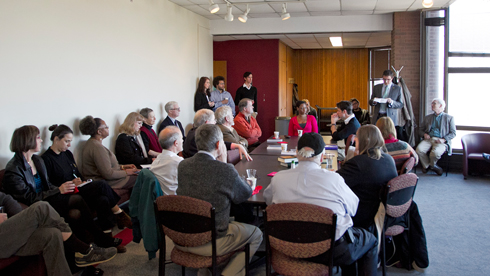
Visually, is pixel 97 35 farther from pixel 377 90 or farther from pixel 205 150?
pixel 377 90


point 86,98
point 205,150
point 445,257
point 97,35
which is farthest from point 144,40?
point 445,257

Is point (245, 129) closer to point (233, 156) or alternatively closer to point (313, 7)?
point (233, 156)

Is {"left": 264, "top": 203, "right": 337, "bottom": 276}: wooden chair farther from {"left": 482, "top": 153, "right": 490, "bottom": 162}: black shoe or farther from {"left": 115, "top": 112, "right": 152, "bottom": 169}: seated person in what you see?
{"left": 482, "top": 153, "right": 490, "bottom": 162}: black shoe

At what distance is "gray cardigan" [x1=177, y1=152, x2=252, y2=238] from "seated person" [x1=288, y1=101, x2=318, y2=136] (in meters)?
3.97

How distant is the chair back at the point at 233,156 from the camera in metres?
4.36

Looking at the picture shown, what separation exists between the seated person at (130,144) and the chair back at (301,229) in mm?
3344

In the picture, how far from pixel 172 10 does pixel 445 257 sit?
6011mm

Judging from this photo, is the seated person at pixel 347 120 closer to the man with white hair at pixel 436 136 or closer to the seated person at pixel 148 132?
the man with white hair at pixel 436 136

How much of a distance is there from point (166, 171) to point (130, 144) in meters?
2.09

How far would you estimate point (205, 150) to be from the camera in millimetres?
2840

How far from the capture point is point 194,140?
4609 mm

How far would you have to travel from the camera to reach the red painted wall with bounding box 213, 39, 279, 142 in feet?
35.5

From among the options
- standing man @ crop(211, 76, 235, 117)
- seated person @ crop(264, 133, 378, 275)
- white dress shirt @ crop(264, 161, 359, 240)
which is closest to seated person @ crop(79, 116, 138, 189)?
seated person @ crop(264, 133, 378, 275)

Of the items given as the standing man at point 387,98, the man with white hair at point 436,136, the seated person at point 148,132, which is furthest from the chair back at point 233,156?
the man with white hair at point 436,136
